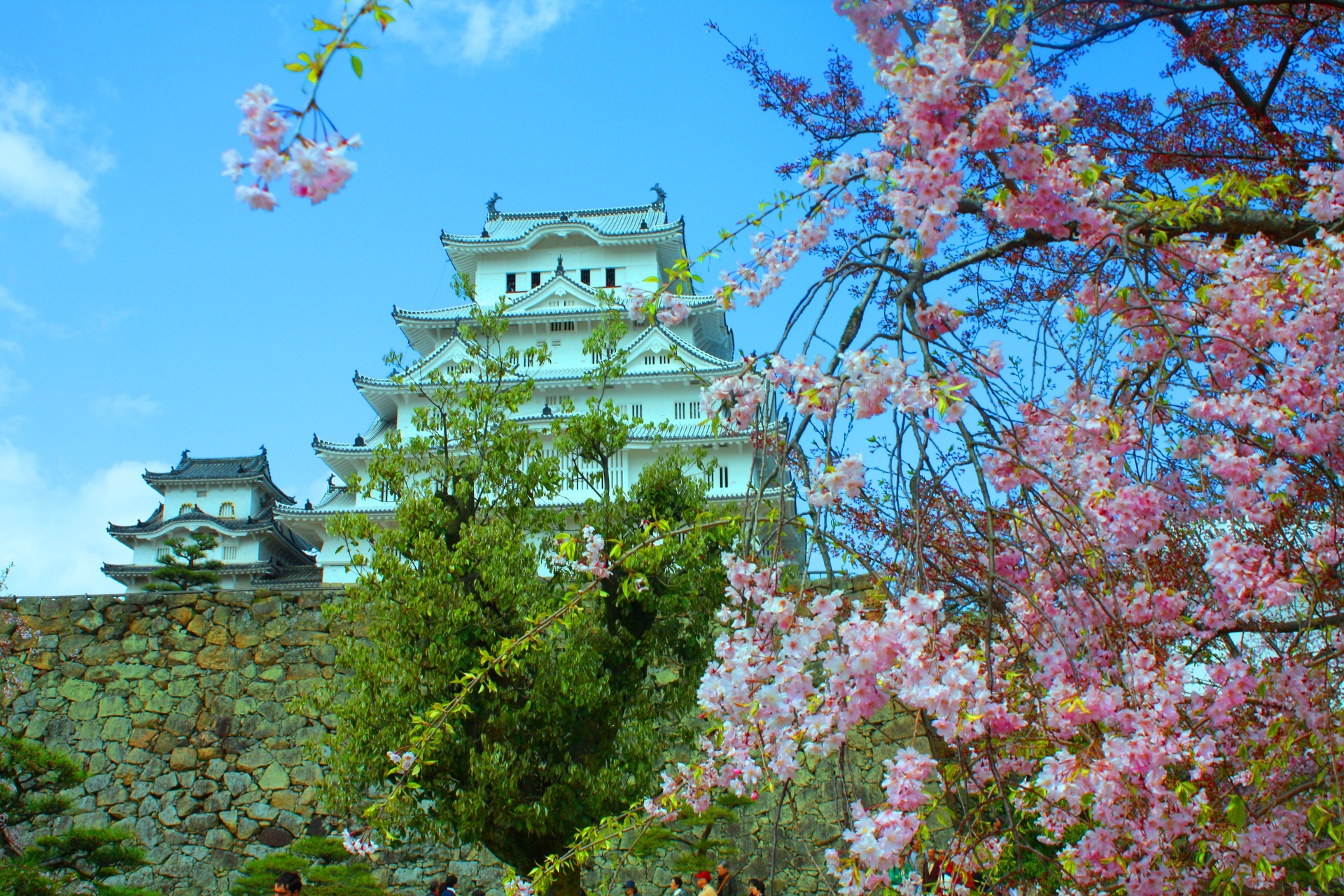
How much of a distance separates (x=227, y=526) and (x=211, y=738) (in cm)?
1164

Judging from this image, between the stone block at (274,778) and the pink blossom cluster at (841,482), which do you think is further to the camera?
the stone block at (274,778)

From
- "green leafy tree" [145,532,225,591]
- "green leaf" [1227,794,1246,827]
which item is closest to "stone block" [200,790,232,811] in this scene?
"green leafy tree" [145,532,225,591]

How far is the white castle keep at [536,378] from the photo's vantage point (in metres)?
17.1

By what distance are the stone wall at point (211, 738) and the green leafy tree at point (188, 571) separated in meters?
5.42

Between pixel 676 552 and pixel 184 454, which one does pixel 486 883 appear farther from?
pixel 184 454

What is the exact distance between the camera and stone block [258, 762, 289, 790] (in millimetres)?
9594

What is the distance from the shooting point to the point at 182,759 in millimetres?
9695

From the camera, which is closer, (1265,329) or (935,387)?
(935,387)

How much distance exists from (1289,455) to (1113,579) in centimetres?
110

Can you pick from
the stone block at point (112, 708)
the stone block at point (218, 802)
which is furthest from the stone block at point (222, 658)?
the stone block at point (218, 802)

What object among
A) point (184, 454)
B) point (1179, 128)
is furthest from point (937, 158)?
point (184, 454)

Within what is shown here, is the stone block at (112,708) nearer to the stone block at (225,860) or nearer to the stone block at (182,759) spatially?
the stone block at (182,759)

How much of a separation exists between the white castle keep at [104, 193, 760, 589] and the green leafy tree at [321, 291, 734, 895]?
844cm

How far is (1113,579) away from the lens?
2.05 meters
